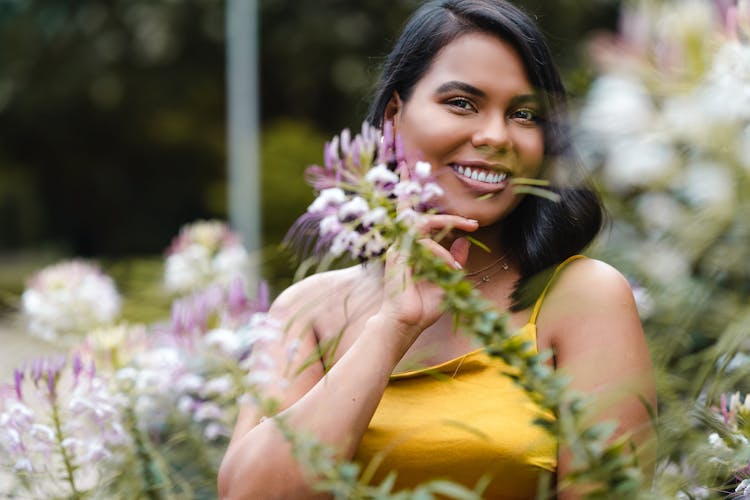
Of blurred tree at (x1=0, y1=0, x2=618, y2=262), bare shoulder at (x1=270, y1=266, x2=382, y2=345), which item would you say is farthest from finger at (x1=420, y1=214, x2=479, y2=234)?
blurred tree at (x1=0, y1=0, x2=618, y2=262)

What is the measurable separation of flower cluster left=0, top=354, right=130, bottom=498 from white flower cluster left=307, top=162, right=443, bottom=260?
32.6 inches

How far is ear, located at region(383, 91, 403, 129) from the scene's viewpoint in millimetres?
2178

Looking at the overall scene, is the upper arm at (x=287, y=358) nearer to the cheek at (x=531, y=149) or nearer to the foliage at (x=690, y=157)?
the cheek at (x=531, y=149)

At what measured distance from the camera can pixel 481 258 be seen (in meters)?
2.20

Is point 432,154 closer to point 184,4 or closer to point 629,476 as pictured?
point 629,476

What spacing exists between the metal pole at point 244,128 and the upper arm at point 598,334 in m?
14.2

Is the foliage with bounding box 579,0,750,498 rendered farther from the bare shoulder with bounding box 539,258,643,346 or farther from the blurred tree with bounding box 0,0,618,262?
the blurred tree with bounding box 0,0,618,262

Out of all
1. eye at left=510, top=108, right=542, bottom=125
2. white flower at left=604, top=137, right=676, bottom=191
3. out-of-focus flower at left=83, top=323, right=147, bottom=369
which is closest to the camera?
white flower at left=604, top=137, right=676, bottom=191

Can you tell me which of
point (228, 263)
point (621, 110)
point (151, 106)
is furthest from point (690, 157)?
point (151, 106)

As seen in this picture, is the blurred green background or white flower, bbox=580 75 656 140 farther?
the blurred green background

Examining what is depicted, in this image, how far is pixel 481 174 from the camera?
1946mm

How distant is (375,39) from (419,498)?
20304 mm

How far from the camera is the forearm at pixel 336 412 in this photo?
1803 mm

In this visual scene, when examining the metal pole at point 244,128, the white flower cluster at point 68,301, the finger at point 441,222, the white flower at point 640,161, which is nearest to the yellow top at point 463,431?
the finger at point 441,222
